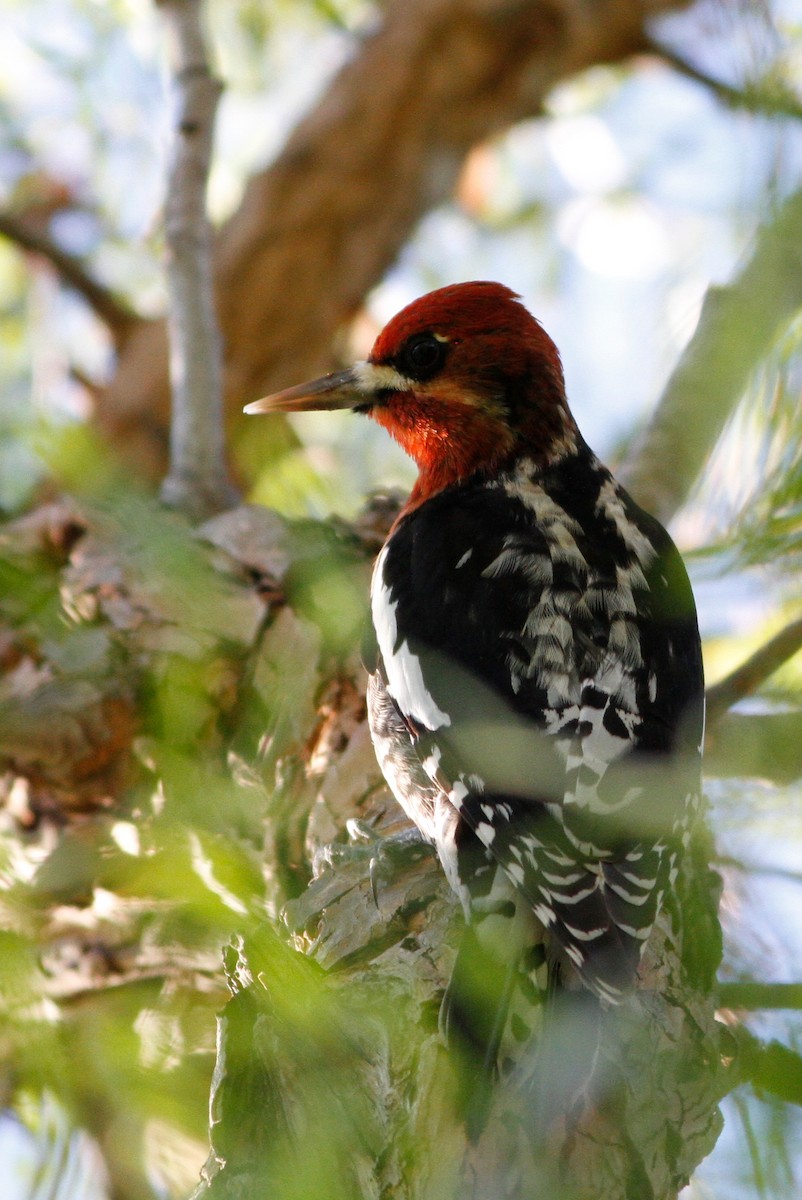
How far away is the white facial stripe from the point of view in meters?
2.62

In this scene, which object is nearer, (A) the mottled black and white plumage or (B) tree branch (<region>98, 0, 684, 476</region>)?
(A) the mottled black and white plumage

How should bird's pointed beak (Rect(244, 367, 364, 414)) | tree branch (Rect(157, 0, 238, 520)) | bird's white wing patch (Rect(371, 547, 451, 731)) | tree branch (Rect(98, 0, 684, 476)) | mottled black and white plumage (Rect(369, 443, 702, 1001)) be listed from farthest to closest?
tree branch (Rect(98, 0, 684, 476)) < tree branch (Rect(157, 0, 238, 520)) < bird's pointed beak (Rect(244, 367, 364, 414)) < bird's white wing patch (Rect(371, 547, 451, 731)) < mottled black and white plumage (Rect(369, 443, 702, 1001))

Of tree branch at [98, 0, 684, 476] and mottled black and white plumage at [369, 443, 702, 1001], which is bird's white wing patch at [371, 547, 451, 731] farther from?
tree branch at [98, 0, 684, 476]

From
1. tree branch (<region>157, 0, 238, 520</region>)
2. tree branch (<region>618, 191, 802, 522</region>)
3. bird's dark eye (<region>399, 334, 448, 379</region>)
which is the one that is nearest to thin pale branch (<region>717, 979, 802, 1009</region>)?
tree branch (<region>618, 191, 802, 522</region>)

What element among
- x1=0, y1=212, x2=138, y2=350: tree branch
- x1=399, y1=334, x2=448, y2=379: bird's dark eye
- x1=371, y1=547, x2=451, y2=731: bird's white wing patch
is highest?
x1=399, y1=334, x2=448, y2=379: bird's dark eye

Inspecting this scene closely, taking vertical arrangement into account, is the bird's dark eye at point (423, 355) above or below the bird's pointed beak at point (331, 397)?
A: above

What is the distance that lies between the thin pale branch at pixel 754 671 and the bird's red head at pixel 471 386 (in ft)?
2.21

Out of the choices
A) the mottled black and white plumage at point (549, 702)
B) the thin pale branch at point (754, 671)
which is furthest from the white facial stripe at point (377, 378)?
the thin pale branch at point (754, 671)

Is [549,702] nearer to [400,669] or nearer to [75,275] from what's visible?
[400,669]

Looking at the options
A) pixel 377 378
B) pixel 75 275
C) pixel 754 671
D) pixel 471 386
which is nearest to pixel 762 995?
pixel 754 671

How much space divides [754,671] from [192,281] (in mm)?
1804

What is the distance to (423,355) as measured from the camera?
8.46ft

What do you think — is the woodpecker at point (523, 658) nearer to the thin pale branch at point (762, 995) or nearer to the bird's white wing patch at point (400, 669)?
the bird's white wing patch at point (400, 669)

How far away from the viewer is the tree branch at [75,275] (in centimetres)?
440
